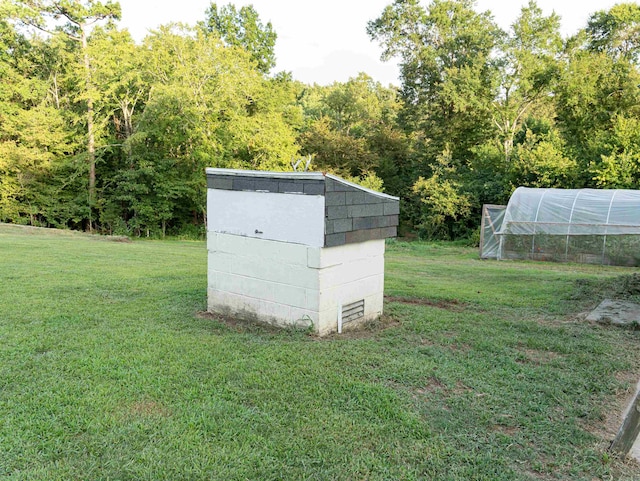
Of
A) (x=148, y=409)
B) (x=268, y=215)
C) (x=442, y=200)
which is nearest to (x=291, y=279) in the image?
(x=268, y=215)

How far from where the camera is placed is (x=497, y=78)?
20047 millimetres

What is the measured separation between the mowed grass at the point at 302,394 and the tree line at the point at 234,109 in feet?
50.7

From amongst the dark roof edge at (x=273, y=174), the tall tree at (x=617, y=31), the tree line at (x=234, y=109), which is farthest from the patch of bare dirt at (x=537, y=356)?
the tall tree at (x=617, y=31)

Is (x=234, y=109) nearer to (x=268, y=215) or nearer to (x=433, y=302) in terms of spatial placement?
(x=433, y=302)

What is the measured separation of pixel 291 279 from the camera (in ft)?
14.2

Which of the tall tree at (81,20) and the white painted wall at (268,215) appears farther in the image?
the tall tree at (81,20)

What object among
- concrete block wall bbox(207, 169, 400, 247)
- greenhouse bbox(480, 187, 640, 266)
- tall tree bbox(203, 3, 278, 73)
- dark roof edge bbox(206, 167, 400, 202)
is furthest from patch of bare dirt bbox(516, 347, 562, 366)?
tall tree bbox(203, 3, 278, 73)

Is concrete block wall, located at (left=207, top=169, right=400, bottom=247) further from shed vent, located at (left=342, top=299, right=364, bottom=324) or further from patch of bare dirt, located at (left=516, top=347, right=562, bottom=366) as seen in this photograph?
patch of bare dirt, located at (left=516, top=347, right=562, bottom=366)

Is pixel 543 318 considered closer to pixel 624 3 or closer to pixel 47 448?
pixel 47 448

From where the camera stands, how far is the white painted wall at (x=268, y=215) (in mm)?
4148

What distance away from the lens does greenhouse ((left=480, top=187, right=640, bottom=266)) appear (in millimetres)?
11539

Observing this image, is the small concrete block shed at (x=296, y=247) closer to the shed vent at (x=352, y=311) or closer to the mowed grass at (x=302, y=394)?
the shed vent at (x=352, y=311)

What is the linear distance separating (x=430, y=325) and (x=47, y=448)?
3.48m

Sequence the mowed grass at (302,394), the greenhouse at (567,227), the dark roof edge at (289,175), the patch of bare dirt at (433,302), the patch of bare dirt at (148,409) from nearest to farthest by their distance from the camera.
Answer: the mowed grass at (302,394) < the patch of bare dirt at (148,409) < the dark roof edge at (289,175) < the patch of bare dirt at (433,302) < the greenhouse at (567,227)
